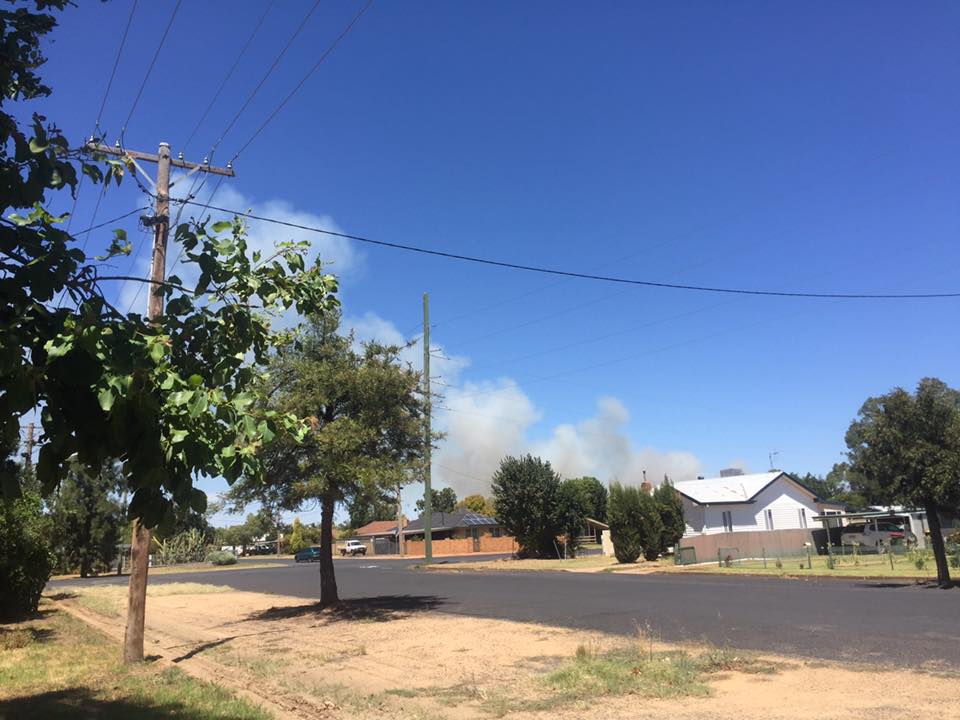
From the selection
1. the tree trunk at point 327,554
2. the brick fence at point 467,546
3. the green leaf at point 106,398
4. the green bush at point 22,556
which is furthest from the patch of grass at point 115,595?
the brick fence at point 467,546

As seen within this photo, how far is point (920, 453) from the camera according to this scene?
18.9 metres

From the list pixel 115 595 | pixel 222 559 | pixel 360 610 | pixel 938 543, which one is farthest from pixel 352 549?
pixel 938 543

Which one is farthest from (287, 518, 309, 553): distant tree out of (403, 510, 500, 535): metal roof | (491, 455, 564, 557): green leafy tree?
(491, 455, 564, 557): green leafy tree

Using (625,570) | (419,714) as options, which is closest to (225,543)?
(625,570)

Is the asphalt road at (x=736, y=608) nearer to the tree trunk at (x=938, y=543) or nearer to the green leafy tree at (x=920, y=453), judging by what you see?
the tree trunk at (x=938, y=543)

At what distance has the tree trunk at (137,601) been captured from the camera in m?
11.8

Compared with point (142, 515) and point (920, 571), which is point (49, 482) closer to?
point (142, 515)

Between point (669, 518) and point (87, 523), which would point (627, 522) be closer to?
point (669, 518)

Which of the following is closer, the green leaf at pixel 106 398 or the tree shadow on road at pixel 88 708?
the green leaf at pixel 106 398

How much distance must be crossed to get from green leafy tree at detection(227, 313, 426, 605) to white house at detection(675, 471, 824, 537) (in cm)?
2778

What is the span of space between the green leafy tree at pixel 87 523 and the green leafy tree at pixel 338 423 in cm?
3239

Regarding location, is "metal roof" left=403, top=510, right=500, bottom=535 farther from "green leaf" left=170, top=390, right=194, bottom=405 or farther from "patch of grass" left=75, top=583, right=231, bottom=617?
"green leaf" left=170, top=390, right=194, bottom=405

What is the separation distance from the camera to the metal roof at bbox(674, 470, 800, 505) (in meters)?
44.4

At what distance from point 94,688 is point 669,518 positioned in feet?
105
